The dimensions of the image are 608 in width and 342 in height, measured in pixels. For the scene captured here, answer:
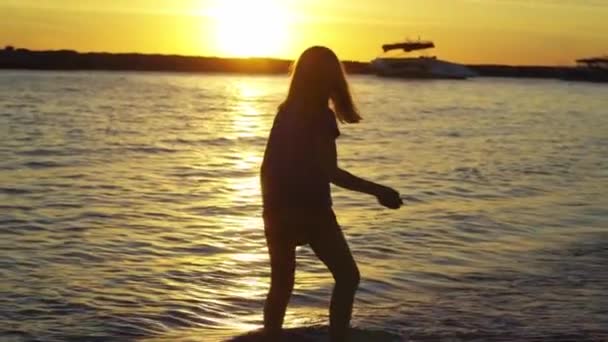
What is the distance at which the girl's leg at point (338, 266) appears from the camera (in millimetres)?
7566

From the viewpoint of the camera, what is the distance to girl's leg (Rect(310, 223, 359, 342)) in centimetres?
757

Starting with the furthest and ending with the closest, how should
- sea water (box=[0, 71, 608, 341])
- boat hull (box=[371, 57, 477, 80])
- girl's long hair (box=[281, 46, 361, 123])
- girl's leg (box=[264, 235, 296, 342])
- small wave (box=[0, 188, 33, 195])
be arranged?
boat hull (box=[371, 57, 477, 80])
small wave (box=[0, 188, 33, 195])
sea water (box=[0, 71, 608, 341])
girl's leg (box=[264, 235, 296, 342])
girl's long hair (box=[281, 46, 361, 123])

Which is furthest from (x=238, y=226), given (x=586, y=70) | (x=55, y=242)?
(x=586, y=70)

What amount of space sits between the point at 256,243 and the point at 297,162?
8.05 m

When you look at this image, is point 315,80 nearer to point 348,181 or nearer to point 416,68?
point 348,181

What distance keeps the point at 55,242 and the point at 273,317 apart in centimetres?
755

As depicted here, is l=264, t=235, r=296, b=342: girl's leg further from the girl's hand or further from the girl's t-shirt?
the girl's hand

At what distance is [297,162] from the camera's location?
7.34 meters

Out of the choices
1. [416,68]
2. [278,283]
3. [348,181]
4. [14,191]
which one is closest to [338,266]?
[278,283]

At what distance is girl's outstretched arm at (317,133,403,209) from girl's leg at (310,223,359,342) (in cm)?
37

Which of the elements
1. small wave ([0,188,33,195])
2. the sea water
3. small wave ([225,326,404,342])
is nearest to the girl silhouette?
the sea water

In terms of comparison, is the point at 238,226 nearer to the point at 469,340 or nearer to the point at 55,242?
the point at 55,242

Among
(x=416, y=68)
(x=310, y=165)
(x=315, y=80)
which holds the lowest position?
(x=416, y=68)

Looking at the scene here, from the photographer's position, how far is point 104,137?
3612 cm
